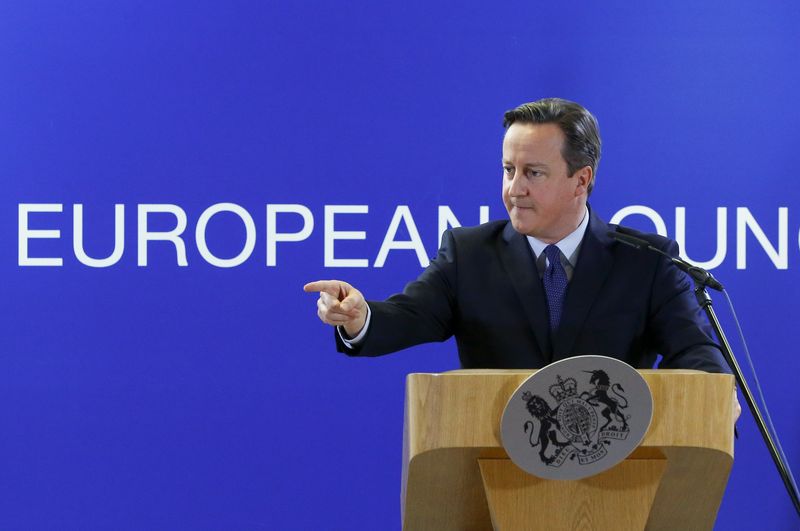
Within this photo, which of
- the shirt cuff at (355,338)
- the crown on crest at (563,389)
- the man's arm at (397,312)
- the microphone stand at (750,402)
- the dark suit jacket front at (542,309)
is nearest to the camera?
the crown on crest at (563,389)

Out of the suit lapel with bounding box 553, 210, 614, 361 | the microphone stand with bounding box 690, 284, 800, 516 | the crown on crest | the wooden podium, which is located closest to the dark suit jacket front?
the suit lapel with bounding box 553, 210, 614, 361

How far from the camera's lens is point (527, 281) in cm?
216

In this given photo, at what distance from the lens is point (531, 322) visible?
6.97ft

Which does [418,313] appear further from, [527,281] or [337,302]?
[337,302]

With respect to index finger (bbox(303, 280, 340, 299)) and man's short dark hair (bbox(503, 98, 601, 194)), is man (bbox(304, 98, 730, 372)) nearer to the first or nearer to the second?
man's short dark hair (bbox(503, 98, 601, 194))

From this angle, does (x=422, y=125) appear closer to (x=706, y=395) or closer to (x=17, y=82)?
(x=17, y=82)

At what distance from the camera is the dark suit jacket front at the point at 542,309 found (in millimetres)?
2107

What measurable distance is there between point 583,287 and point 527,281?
114 mm

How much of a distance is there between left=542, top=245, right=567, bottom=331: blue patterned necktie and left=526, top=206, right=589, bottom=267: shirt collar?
1 cm

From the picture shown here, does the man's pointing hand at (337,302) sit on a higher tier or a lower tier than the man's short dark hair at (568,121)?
lower

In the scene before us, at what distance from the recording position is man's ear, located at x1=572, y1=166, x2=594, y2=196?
2.19 m

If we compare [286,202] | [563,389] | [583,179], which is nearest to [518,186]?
[583,179]

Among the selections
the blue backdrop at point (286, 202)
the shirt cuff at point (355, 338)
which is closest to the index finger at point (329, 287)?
the shirt cuff at point (355, 338)

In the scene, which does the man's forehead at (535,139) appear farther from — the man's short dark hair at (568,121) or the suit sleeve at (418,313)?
the suit sleeve at (418,313)
